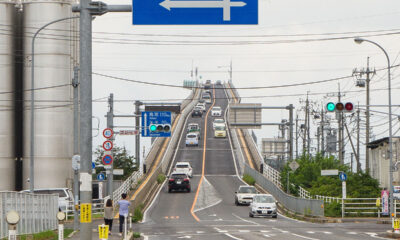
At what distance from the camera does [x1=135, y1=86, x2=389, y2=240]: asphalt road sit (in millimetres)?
30498

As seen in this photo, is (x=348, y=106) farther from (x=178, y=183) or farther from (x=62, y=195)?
(x=178, y=183)

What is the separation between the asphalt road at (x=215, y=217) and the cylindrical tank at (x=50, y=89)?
808cm

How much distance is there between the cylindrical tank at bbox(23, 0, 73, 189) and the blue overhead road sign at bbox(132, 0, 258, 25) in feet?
148

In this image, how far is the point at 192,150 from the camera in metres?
96.9

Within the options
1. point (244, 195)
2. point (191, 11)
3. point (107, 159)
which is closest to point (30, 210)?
point (107, 159)

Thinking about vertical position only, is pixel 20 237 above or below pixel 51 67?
below

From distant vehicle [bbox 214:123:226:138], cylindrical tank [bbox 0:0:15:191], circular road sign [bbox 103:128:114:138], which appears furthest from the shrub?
distant vehicle [bbox 214:123:226:138]

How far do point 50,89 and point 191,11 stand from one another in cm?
4596

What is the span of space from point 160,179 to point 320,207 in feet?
99.9

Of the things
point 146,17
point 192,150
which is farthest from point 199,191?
point 146,17

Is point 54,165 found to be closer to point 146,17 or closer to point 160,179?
point 160,179

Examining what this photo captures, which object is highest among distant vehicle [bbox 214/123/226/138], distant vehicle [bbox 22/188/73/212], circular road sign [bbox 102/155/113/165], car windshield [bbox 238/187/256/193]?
distant vehicle [bbox 214/123/226/138]

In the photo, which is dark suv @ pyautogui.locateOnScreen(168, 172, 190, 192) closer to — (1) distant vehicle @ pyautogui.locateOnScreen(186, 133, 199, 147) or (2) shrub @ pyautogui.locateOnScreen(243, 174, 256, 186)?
(2) shrub @ pyautogui.locateOnScreen(243, 174, 256, 186)

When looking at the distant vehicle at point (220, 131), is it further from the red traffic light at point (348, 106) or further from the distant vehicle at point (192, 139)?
the red traffic light at point (348, 106)
